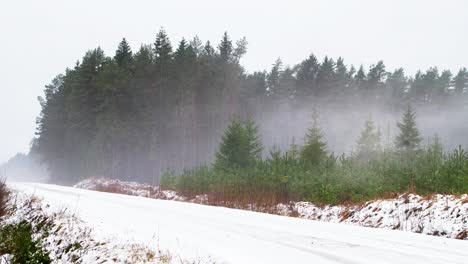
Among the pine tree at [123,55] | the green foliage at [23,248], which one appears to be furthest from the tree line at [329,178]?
the pine tree at [123,55]

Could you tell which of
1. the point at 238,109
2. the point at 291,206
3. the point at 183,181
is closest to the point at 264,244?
the point at 291,206

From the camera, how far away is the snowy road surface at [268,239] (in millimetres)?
6074

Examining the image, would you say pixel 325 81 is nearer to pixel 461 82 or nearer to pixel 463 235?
pixel 461 82

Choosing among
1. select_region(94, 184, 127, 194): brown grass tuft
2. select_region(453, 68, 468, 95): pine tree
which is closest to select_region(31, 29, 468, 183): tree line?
select_region(94, 184, 127, 194): brown grass tuft

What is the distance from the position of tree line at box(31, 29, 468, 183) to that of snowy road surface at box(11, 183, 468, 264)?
36.9 meters

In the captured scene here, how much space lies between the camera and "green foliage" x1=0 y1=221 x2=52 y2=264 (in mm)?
7742

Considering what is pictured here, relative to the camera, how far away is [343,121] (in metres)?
71.1

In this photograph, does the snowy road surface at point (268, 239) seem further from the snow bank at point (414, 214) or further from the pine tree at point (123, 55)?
the pine tree at point (123, 55)

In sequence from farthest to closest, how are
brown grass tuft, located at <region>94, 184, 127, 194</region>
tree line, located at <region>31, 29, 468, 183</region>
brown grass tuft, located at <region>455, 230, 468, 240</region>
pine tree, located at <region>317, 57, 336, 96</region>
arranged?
pine tree, located at <region>317, 57, 336, 96</region>, tree line, located at <region>31, 29, 468, 183</region>, brown grass tuft, located at <region>94, 184, 127, 194</region>, brown grass tuft, located at <region>455, 230, 468, 240</region>

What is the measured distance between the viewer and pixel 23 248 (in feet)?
26.9

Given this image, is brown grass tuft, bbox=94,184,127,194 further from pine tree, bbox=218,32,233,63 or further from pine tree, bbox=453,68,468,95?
pine tree, bbox=453,68,468,95

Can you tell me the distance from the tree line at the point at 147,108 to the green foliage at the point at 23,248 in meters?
35.1

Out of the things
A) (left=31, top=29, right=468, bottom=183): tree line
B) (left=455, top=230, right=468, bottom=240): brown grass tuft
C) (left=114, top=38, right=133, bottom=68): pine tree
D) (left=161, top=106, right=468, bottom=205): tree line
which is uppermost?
(left=114, top=38, right=133, bottom=68): pine tree

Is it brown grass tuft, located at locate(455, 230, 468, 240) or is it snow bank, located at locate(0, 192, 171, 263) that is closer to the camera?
snow bank, located at locate(0, 192, 171, 263)
